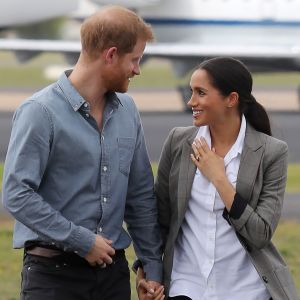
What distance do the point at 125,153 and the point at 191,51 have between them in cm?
2236

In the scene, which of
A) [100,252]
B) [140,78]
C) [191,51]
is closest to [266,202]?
[100,252]

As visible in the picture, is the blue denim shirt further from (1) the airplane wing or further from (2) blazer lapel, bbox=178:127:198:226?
(1) the airplane wing

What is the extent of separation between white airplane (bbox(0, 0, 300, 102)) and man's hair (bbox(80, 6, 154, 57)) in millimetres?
22445

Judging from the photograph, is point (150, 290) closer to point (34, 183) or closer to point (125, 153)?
point (125, 153)

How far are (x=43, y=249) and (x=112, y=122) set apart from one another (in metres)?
0.50

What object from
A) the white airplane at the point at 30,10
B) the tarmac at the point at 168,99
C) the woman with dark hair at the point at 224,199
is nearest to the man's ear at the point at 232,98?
the woman with dark hair at the point at 224,199

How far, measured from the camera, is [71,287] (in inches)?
183

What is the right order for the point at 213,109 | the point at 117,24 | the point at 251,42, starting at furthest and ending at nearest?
the point at 251,42 → the point at 213,109 → the point at 117,24

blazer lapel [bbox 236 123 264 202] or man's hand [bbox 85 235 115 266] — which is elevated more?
blazer lapel [bbox 236 123 264 202]

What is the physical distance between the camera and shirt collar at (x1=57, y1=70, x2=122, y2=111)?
4.62m

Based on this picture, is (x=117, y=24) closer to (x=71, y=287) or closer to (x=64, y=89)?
(x=64, y=89)

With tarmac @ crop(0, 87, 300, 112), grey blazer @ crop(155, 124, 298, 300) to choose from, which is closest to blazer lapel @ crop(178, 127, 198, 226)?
grey blazer @ crop(155, 124, 298, 300)

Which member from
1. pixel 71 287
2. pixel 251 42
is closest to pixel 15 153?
pixel 71 287

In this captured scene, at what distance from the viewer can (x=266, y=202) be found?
4.78 meters
